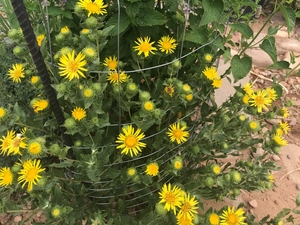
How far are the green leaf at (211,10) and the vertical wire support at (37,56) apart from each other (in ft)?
1.67

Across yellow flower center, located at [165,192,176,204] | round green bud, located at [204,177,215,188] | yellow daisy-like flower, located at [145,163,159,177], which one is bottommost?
yellow flower center, located at [165,192,176,204]

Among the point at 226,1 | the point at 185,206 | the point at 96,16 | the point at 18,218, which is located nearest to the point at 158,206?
the point at 185,206

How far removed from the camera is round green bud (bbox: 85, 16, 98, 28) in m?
0.94

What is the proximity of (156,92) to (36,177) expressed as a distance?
54 centimetres

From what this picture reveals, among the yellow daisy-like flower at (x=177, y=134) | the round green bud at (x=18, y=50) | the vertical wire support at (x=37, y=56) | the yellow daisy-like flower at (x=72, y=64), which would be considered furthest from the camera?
the yellow daisy-like flower at (x=177, y=134)

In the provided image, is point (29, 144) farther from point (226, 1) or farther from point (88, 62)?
point (226, 1)

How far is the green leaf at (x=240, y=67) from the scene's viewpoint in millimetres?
1263

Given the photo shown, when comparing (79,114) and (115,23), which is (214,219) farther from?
(115,23)

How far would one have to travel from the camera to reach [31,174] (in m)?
0.98

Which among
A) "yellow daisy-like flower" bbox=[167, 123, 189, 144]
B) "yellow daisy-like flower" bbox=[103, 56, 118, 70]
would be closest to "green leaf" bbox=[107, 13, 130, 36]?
"yellow daisy-like flower" bbox=[103, 56, 118, 70]

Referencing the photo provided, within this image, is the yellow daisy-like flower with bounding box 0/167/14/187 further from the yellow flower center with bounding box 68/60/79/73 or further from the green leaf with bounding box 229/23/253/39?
the green leaf with bounding box 229/23/253/39

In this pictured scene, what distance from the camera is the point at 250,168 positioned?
128 cm

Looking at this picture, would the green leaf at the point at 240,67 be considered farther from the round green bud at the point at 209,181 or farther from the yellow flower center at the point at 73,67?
the yellow flower center at the point at 73,67

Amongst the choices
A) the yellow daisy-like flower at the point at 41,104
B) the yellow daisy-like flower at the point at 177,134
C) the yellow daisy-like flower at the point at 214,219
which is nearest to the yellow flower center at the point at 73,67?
the yellow daisy-like flower at the point at 41,104
